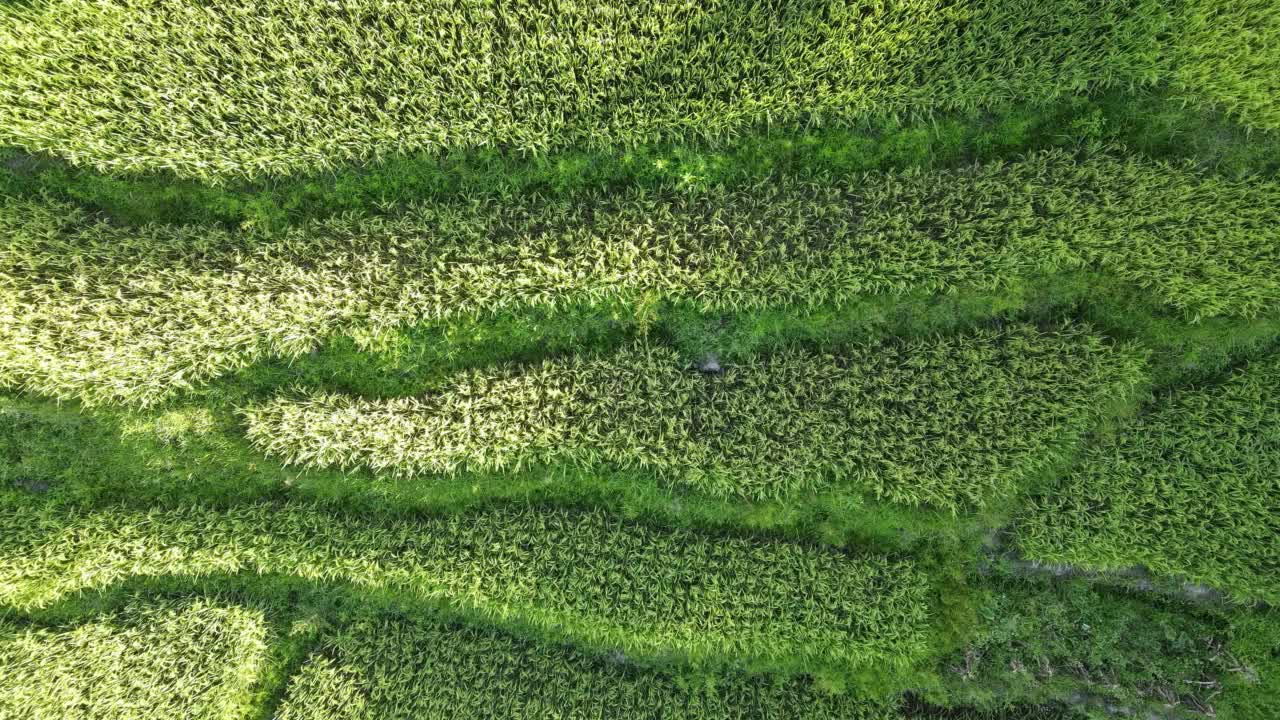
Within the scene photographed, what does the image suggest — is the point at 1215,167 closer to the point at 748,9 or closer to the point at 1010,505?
the point at 1010,505

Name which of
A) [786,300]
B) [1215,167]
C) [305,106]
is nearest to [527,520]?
[786,300]

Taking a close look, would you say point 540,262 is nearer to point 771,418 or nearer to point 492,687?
point 771,418

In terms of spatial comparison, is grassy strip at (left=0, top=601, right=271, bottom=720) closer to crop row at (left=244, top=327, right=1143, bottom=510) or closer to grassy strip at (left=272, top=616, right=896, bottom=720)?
grassy strip at (left=272, top=616, right=896, bottom=720)

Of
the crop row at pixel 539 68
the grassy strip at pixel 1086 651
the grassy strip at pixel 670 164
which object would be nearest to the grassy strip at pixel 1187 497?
the grassy strip at pixel 1086 651

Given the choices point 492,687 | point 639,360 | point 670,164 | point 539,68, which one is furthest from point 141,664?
point 670,164

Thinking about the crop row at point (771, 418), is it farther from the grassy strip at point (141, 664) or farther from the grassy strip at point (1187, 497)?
the grassy strip at point (141, 664)
